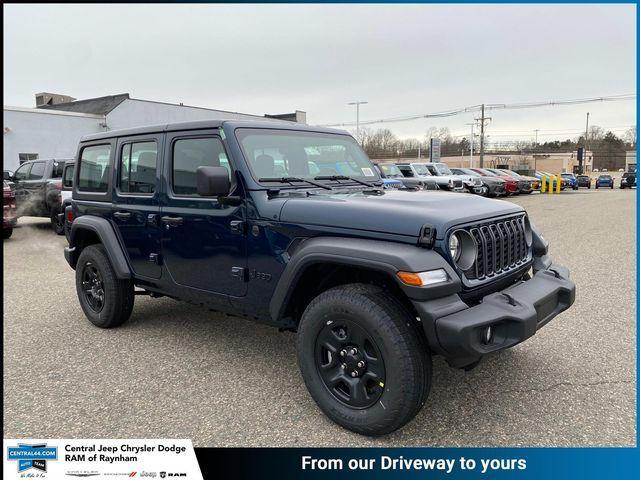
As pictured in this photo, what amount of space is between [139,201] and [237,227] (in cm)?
133

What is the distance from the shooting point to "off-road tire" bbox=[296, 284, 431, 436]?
110 inches

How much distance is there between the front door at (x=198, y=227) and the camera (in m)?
3.68

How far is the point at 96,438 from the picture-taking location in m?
3.09

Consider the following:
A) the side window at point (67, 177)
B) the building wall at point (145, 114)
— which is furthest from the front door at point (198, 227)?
the building wall at point (145, 114)

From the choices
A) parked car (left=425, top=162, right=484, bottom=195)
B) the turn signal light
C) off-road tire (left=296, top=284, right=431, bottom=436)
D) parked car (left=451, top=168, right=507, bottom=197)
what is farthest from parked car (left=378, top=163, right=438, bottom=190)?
the turn signal light

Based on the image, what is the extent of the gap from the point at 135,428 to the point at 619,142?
11078cm

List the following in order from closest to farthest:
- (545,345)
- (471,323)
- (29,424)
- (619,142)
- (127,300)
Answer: (471,323) → (29,424) → (545,345) → (127,300) → (619,142)

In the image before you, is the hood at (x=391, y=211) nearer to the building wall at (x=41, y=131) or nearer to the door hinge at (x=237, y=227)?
the door hinge at (x=237, y=227)

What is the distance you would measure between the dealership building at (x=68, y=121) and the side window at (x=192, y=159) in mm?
18696

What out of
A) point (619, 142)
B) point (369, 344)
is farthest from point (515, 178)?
point (619, 142)

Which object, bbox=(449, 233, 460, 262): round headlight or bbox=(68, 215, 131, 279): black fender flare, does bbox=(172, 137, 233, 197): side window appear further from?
bbox=(449, 233, 460, 262): round headlight

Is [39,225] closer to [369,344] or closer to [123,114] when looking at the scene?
[369,344]

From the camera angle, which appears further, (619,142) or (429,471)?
(619,142)

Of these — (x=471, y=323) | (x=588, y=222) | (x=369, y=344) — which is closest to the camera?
(x=471, y=323)
